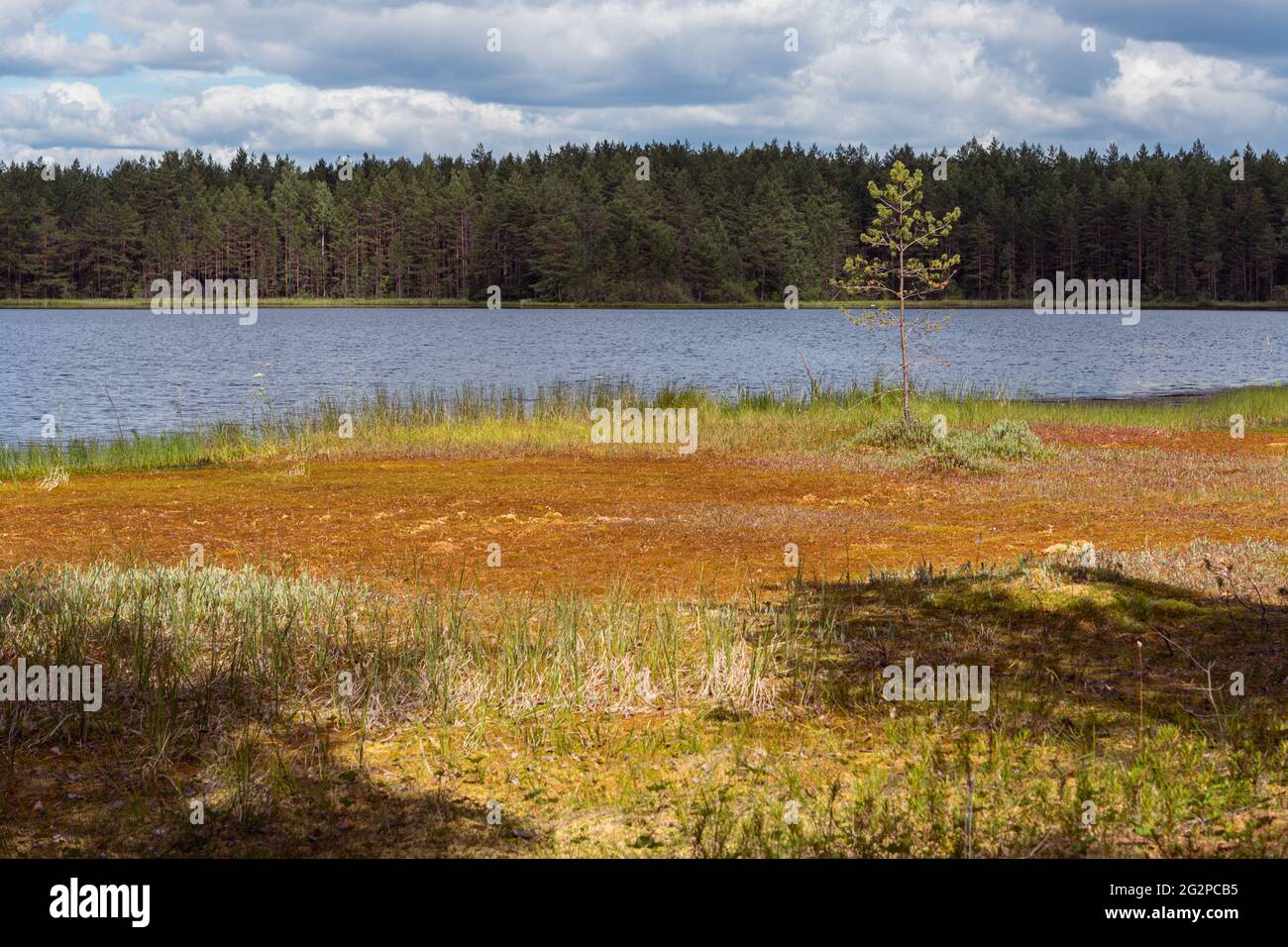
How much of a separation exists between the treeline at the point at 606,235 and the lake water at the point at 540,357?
21.9 meters

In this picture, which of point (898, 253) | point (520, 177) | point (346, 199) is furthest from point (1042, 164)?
point (898, 253)

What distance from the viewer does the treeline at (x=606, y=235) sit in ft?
380

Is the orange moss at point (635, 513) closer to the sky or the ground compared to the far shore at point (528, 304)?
Result: closer to the ground

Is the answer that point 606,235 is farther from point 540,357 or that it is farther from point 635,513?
point 635,513

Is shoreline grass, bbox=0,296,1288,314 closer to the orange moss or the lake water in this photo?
the lake water

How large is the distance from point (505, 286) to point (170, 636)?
116m

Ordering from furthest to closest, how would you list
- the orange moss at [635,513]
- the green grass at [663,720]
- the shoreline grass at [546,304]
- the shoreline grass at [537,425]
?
1. the shoreline grass at [546,304]
2. the shoreline grass at [537,425]
3. the orange moss at [635,513]
4. the green grass at [663,720]

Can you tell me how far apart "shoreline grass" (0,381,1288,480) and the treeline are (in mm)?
87816

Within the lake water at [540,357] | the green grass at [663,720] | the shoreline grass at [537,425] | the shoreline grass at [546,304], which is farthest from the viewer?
the shoreline grass at [546,304]

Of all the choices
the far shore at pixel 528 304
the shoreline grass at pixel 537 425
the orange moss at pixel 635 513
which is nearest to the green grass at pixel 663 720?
the orange moss at pixel 635 513

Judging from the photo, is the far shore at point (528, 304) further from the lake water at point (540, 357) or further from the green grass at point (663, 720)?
the green grass at point (663, 720)

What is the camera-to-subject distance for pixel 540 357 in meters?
55.9

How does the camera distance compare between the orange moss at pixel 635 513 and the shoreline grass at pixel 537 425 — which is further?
the shoreline grass at pixel 537 425
